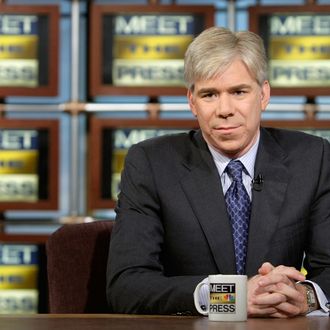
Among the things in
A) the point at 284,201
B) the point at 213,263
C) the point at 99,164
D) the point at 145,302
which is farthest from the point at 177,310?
the point at 99,164

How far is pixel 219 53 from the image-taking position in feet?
7.87

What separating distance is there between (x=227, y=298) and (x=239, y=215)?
498 mm

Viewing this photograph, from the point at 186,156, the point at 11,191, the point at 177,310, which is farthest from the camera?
the point at 11,191

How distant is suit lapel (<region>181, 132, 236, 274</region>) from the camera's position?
95.3 inches

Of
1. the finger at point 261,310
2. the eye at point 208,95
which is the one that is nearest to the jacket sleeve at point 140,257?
the finger at point 261,310

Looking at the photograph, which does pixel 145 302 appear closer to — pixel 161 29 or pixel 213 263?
pixel 213 263

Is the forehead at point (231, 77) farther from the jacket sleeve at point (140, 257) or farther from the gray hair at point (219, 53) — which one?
the jacket sleeve at point (140, 257)

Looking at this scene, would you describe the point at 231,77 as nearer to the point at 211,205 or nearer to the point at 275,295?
the point at 211,205

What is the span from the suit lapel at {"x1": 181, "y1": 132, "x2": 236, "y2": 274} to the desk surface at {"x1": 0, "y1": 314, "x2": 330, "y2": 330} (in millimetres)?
371

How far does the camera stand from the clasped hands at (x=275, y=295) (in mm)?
2084

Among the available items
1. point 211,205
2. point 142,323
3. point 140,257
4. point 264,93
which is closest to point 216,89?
point 264,93

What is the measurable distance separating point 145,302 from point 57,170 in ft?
7.58

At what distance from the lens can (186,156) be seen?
2604 mm

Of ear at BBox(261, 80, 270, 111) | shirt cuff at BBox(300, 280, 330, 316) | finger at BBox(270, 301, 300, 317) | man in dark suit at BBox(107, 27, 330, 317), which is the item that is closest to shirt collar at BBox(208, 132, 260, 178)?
man in dark suit at BBox(107, 27, 330, 317)
